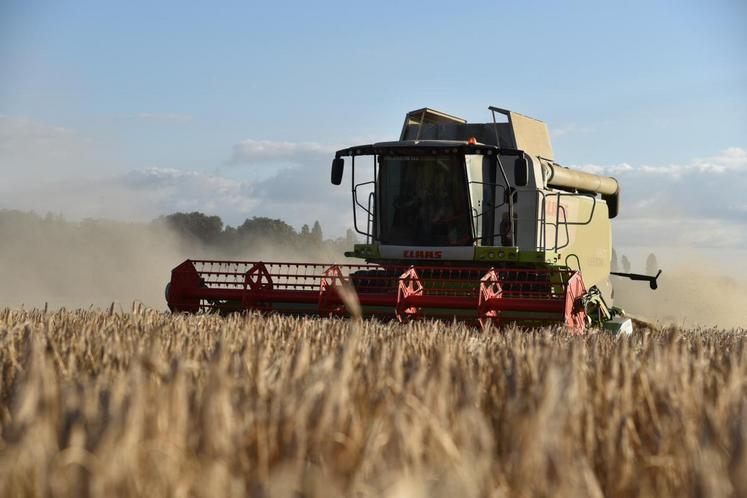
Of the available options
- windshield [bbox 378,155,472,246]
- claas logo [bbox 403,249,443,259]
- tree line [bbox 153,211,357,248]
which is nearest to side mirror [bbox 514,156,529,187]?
windshield [bbox 378,155,472,246]

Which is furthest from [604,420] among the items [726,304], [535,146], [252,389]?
[726,304]

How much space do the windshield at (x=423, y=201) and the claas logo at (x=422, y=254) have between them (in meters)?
0.17

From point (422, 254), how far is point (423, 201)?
645 mm

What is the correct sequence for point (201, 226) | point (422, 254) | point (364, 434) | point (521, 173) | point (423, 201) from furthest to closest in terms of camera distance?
point (201, 226)
point (423, 201)
point (422, 254)
point (521, 173)
point (364, 434)

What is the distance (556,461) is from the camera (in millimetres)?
1722

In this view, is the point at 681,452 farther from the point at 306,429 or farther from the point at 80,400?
the point at 80,400

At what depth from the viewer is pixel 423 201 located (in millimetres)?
11180

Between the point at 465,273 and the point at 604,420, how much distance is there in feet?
27.3

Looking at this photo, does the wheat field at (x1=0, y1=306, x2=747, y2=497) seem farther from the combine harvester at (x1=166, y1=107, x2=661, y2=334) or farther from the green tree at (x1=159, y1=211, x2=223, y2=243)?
the green tree at (x1=159, y1=211, x2=223, y2=243)

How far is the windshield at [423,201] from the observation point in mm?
10953

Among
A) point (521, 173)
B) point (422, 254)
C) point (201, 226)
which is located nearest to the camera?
point (521, 173)

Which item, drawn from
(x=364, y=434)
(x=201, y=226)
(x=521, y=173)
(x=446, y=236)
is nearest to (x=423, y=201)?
(x=446, y=236)

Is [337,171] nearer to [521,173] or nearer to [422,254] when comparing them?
[422,254]

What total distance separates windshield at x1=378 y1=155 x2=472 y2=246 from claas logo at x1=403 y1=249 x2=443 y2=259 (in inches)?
6.7
